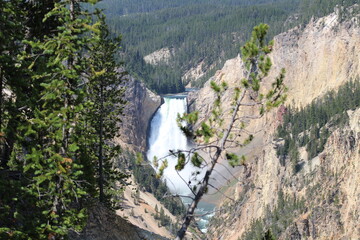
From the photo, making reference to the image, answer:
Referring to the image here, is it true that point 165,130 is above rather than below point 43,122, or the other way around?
below

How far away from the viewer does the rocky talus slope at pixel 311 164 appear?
85.8 metres

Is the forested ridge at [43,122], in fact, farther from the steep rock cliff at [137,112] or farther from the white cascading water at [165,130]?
the white cascading water at [165,130]

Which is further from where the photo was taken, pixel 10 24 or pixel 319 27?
pixel 319 27

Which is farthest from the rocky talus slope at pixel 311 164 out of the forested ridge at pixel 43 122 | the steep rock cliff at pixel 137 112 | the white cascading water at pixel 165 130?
the forested ridge at pixel 43 122

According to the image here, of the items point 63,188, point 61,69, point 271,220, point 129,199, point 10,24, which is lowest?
point 271,220

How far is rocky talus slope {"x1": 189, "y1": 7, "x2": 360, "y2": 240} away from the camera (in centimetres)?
8581

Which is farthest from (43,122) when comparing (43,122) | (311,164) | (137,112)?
(137,112)

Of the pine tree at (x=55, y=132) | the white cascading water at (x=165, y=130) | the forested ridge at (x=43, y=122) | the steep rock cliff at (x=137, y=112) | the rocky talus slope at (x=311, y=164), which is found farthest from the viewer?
the white cascading water at (x=165, y=130)

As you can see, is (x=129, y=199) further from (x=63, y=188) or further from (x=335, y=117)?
(x=63, y=188)

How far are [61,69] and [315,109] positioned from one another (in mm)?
106739

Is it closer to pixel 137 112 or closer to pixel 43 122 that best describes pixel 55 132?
pixel 43 122

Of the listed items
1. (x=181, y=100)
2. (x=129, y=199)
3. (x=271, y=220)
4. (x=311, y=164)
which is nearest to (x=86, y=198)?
(x=129, y=199)

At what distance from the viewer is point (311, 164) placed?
336 feet

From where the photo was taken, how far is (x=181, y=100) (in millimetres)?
154875
